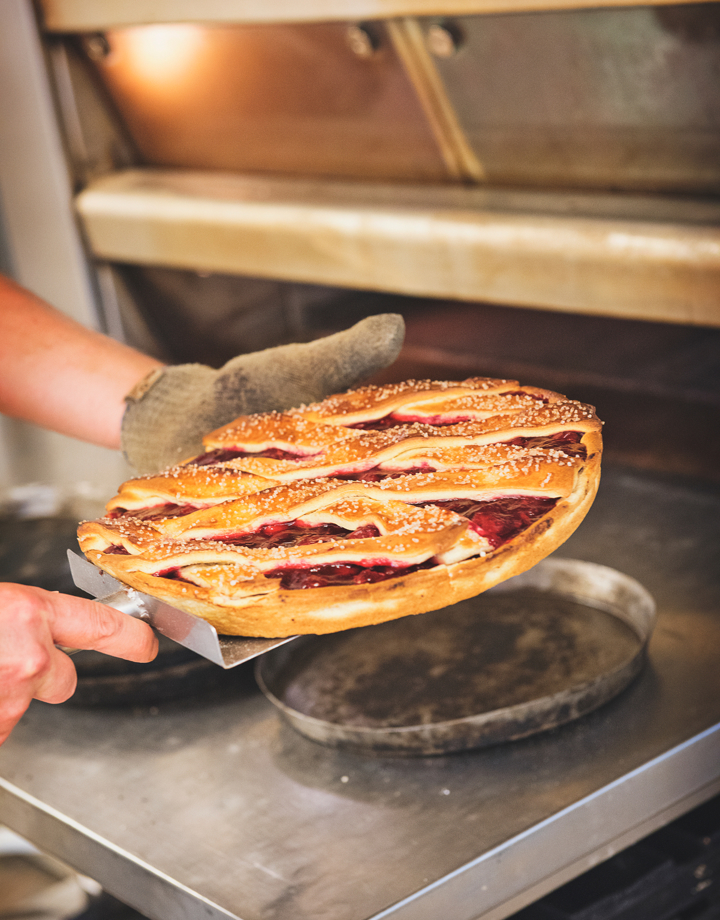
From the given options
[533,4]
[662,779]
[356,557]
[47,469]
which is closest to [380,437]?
[356,557]

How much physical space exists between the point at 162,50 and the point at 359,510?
5.75 feet

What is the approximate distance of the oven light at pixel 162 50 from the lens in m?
2.29

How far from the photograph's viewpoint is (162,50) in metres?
2.39

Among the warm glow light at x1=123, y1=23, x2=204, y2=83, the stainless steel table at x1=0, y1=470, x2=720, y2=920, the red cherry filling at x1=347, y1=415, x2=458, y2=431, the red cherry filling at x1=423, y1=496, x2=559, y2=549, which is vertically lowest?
the stainless steel table at x1=0, y1=470, x2=720, y2=920

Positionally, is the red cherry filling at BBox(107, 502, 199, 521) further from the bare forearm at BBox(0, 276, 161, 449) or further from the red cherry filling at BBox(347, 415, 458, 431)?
the bare forearm at BBox(0, 276, 161, 449)

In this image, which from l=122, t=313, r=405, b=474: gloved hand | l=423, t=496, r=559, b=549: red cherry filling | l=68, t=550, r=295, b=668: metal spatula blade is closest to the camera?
l=68, t=550, r=295, b=668: metal spatula blade

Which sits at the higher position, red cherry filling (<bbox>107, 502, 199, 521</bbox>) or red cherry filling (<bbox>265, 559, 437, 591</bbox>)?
red cherry filling (<bbox>107, 502, 199, 521</bbox>)

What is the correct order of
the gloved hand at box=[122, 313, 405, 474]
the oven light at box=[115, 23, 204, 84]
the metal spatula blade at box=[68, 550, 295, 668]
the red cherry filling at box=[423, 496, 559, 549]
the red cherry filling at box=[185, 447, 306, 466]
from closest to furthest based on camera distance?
the metal spatula blade at box=[68, 550, 295, 668] < the red cherry filling at box=[423, 496, 559, 549] < the red cherry filling at box=[185, 447, 306, 466] < the gloved hand at box=[122, 313, 405, 474] < the oven light at box=[115, 23, 204, 84]

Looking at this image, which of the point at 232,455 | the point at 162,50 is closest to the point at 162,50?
the point at 162,50

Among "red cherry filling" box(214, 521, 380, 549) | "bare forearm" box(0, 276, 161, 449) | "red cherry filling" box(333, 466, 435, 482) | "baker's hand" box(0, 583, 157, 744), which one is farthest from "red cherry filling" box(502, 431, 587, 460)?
"bare forearm" box(0, 276, 161, 449)

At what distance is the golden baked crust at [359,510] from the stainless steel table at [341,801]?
316 millimetres

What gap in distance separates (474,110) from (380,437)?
943 millimetres

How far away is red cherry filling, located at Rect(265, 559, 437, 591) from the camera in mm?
998

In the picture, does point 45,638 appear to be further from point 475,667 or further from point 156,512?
point 475,667
